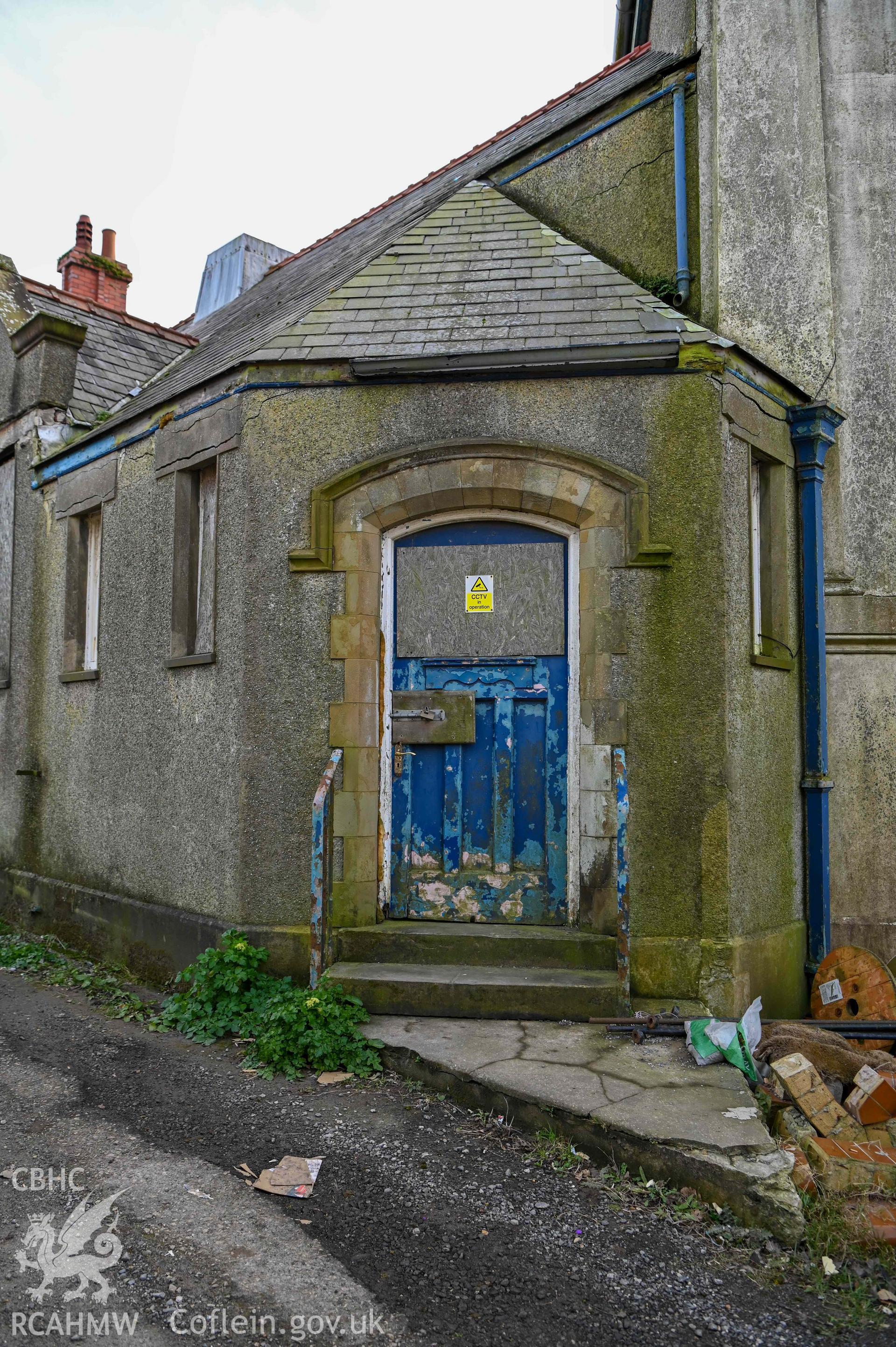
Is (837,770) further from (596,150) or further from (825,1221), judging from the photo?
(596,150)

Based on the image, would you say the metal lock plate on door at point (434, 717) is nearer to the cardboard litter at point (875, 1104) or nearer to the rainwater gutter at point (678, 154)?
the cardboard litter at point (875, 1104)

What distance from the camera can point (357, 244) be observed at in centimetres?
908

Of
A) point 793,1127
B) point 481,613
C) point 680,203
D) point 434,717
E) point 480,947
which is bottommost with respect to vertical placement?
point 793,1127

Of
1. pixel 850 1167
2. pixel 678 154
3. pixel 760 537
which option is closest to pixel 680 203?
pixel 678 154

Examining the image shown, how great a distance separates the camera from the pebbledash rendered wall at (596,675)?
5535 millimetres

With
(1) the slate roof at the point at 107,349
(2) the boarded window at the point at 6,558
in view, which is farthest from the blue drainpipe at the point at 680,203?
(2) the boarded window at the point at 6,558

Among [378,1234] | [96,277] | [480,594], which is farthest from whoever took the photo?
[96,277]

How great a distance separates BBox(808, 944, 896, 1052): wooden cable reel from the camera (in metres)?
5.43

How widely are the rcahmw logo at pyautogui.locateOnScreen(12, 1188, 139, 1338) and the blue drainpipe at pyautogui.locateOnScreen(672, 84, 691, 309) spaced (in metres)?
6.24

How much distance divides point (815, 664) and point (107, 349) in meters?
7.93

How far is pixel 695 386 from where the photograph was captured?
5.72 meters

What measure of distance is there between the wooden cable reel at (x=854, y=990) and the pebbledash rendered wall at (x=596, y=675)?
0.21 meters

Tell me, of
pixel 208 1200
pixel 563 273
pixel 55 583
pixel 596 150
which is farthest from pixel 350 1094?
pixel 596 150

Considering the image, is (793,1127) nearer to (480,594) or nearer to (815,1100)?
(815,1100)
